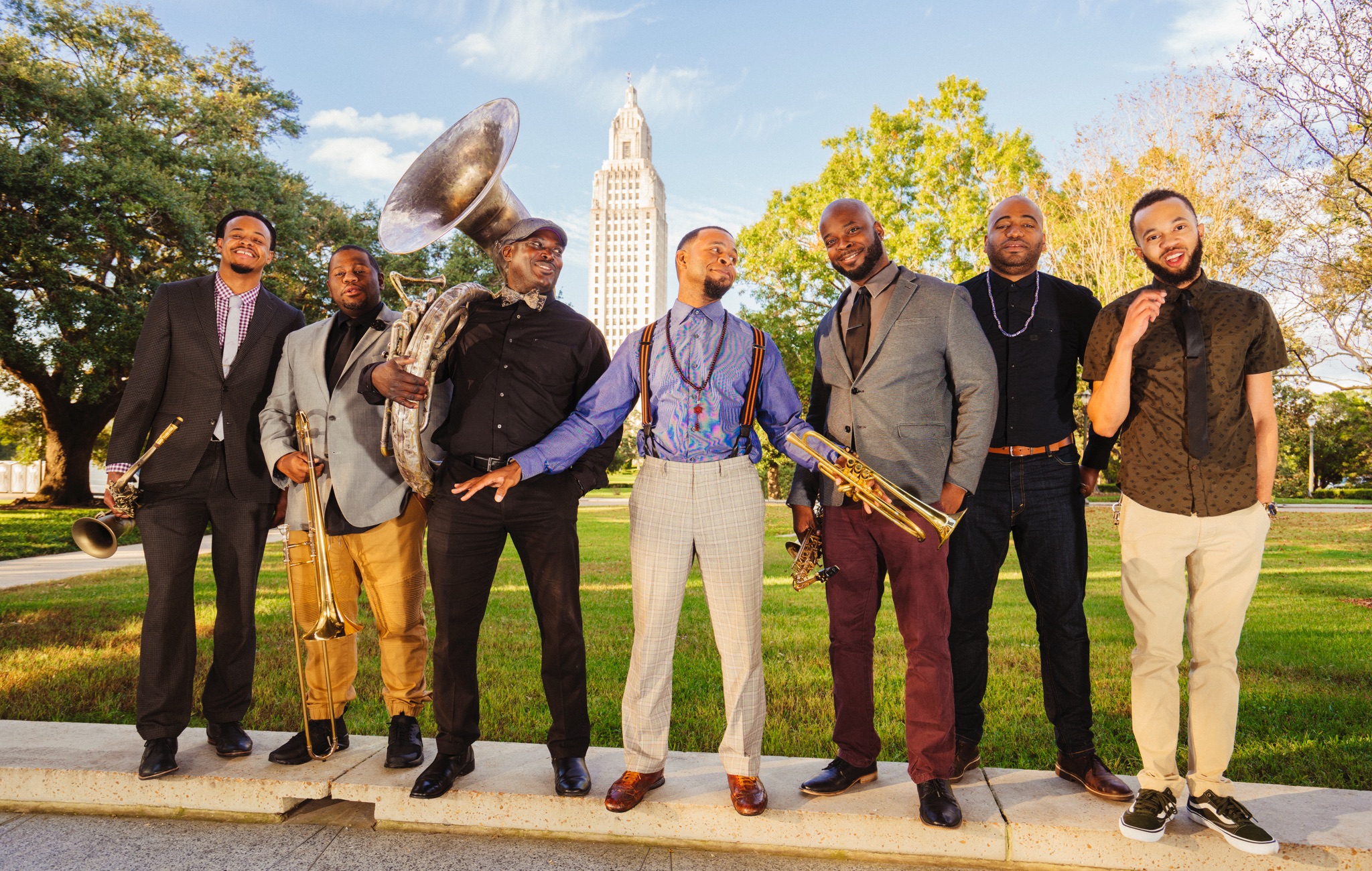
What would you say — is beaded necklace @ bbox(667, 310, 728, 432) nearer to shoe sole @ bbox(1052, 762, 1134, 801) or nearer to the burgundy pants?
the burgundy pants

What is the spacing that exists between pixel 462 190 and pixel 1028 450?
3.12 meters

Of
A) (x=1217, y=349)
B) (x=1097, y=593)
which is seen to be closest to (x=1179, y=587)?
(x=1217, y=349)

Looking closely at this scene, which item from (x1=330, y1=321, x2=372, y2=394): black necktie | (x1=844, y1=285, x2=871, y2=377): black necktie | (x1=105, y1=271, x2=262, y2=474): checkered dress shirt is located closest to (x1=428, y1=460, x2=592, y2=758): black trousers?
(x1=330, y1=321, x2=372, y2=394): black necktie

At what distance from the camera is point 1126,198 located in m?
17.3

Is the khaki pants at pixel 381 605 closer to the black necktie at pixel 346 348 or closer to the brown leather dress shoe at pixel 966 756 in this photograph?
the black necktie at pixel 346 348

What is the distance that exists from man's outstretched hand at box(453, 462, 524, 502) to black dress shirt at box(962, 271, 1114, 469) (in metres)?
2.17

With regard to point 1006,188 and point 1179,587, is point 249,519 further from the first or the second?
point 1006,188

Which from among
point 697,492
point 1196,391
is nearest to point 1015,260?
point 1196,391

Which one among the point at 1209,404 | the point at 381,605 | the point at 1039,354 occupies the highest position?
the point at 1039,354

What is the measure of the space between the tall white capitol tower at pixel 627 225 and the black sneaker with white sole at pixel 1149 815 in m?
104

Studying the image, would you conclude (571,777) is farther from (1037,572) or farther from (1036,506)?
(1036,506)

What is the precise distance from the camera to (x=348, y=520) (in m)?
3.92

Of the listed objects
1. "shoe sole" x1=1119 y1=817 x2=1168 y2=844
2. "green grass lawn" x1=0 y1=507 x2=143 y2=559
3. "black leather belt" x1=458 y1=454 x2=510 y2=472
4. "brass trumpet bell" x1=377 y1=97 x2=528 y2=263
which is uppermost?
"brass trumpet bell" x1=377 y1=97 x2=528 y2=263

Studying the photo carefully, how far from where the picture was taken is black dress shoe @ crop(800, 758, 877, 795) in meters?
3.52
